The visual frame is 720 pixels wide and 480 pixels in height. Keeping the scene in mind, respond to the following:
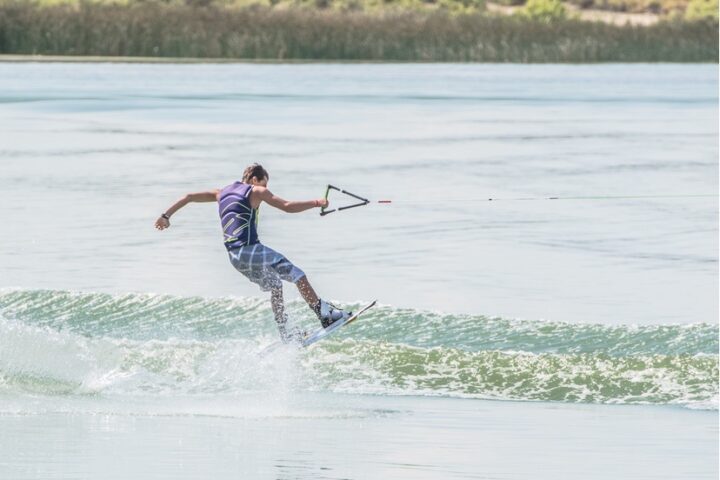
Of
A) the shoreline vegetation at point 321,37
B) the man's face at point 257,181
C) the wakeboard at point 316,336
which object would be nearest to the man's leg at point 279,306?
the wakeboard at point 316,336

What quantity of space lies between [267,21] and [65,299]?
129 feet

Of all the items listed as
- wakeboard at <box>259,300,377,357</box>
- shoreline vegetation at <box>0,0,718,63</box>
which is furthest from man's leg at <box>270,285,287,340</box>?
shoreline vegetation at <box>0,0,718,63</box>

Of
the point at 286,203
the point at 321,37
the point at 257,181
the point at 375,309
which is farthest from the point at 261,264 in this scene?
the point at 321,37

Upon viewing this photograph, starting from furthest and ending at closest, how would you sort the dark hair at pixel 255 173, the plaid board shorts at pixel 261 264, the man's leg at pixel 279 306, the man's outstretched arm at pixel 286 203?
the man's leg at pixel 279 306, the plaid board shorts at pixel 261 264, the dark hair at pixel 255 173, the man's outstretched arm at pixel 286 203

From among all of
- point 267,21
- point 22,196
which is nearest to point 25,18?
point 267,21

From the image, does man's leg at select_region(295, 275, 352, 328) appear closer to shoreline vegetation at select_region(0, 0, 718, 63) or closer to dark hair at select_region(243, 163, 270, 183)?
dark hair at select_region(243, 163, 270, 183)

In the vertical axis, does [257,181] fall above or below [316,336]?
above

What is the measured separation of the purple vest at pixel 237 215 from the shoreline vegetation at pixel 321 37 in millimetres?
39499

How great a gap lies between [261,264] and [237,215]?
39 centimetres

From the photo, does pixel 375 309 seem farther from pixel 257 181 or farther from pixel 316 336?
pixel 257 181

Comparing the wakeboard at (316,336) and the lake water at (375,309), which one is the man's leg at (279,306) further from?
the lake water at (375,309)

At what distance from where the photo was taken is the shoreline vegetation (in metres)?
52.2

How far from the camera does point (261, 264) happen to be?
41.1 ft

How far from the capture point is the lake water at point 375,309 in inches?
416
